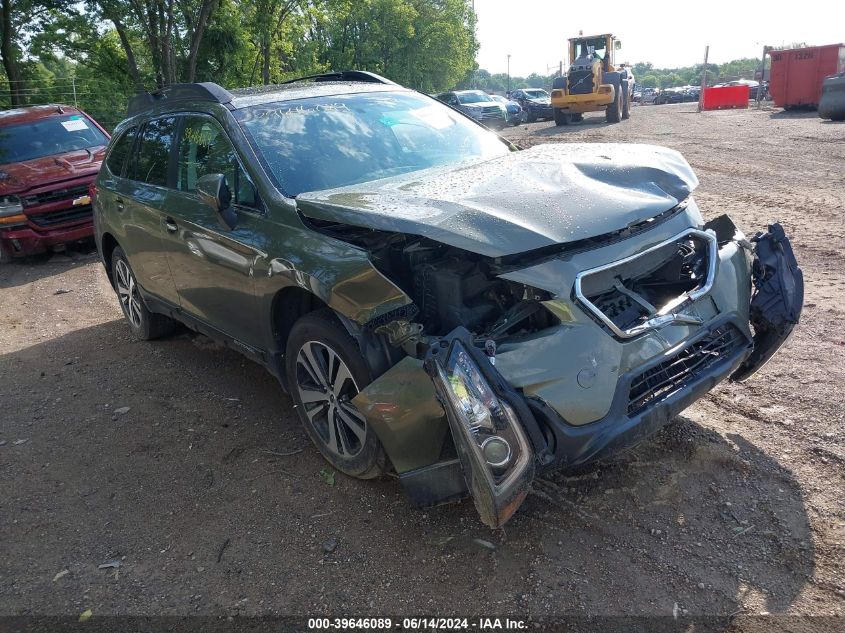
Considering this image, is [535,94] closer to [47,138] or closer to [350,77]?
[47,138]

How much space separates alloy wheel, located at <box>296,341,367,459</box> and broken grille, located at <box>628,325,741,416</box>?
126 centimetres

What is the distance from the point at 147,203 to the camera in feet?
15.8

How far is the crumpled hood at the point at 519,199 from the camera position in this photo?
2.83 meters

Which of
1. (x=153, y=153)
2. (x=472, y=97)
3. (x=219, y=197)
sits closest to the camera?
(x=219, y=197)

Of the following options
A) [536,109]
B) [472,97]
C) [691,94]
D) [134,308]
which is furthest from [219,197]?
[691,94]

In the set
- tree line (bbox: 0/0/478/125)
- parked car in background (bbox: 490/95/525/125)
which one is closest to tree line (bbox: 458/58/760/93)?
parked car in background (bbox: 490/95/525/125)

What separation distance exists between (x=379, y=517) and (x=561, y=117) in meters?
23.5

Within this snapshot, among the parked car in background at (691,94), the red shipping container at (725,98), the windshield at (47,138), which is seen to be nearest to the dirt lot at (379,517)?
the windshield at (47,138)

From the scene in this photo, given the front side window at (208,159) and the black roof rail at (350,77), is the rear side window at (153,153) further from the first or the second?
the black roof rail at (350,77)

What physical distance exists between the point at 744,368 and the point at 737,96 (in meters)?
31.3

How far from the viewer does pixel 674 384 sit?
2.96 metres

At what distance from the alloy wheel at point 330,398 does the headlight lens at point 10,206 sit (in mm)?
7554

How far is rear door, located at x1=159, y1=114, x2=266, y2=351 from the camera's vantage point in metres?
3.79

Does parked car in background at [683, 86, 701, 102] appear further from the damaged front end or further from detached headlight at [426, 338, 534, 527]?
detached headlight at [426, 338, 534, 527]
